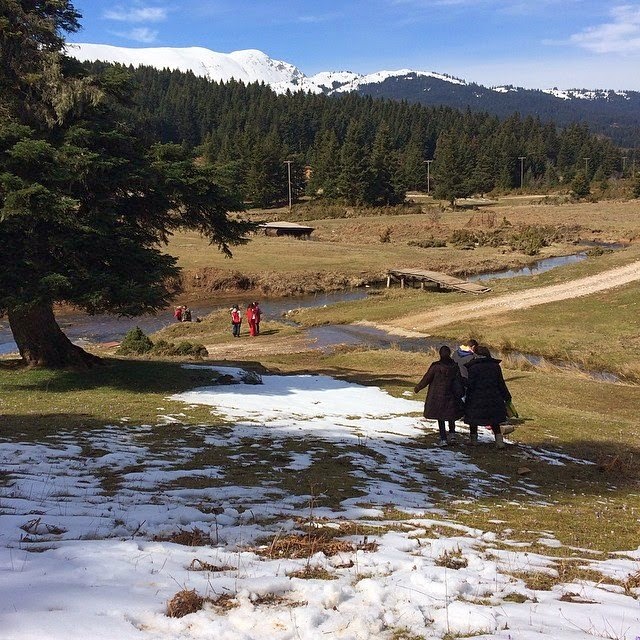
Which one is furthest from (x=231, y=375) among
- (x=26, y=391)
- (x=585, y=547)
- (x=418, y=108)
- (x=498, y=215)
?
(x=418, y=108)

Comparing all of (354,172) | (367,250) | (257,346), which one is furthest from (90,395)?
(354,172)

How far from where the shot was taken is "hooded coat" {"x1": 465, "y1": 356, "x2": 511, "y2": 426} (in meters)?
11.2

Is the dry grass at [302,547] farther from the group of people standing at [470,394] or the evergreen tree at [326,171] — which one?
the evergreen tree at [326,171]

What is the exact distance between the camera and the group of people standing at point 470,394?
36.7ft

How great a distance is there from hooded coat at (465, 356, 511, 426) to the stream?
13578mm

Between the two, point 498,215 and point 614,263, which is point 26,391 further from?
point 498,215

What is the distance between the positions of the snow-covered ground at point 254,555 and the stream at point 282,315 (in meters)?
18.3

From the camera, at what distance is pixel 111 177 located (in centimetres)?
1443

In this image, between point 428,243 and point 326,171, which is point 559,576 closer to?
point 428,243

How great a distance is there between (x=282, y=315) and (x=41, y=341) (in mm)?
24410

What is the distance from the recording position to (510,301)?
36312 millimetres

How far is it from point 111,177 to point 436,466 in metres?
9.50

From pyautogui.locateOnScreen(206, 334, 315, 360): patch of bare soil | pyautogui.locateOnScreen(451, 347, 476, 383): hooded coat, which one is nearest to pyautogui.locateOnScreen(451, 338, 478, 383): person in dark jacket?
pyautogui.locateOnScreen(451, 347, 476, 383): hooded coat

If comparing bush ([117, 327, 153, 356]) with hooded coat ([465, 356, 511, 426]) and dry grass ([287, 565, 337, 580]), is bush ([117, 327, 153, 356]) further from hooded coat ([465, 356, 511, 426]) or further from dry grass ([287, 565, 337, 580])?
dry grass ([287, 565, 337, 580])
